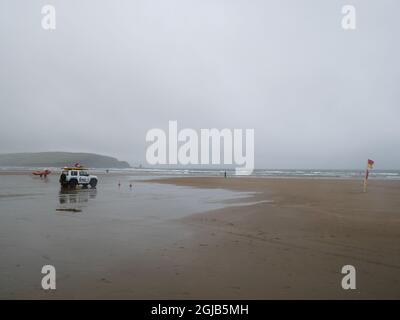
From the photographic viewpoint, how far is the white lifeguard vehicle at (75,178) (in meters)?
26.5

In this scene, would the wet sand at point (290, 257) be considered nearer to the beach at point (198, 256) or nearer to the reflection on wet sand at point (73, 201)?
the beach at point (198, 256)

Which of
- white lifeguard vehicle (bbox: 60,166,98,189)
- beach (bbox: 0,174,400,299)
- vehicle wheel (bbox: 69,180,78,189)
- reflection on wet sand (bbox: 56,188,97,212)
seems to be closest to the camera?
beach (bbox: 0,174,400,299)

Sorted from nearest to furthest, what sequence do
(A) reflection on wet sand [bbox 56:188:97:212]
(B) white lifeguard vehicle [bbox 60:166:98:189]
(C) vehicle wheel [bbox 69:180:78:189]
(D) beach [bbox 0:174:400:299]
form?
(D) beach [bbox 0:174:400:299] → (A) reflection on wet sand [bbox 56:188:97:212] → (B) white lifeguard vehicle [bbox 60:166:98:189] → (C) vehicle wheel [bbox 69:180:78:189]

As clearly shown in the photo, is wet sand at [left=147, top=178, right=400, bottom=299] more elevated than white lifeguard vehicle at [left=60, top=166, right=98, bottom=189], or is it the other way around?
white lifeguard vehicle at [left=60, top=166, right=98, bottom=189]

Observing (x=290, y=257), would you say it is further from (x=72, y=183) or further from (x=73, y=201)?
(x=72, y=183)

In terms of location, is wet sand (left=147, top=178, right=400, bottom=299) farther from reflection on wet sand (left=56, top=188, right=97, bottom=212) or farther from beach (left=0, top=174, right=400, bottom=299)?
reflection on wet sand (left=56, top=188, right=97, bottom=212)

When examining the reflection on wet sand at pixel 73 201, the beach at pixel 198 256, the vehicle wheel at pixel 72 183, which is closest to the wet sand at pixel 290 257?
the beach at pixel 198 256

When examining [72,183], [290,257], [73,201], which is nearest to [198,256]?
[290,257]

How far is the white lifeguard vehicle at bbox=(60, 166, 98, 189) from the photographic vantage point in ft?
87.0

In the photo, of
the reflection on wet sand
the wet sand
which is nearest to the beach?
the wet sand
